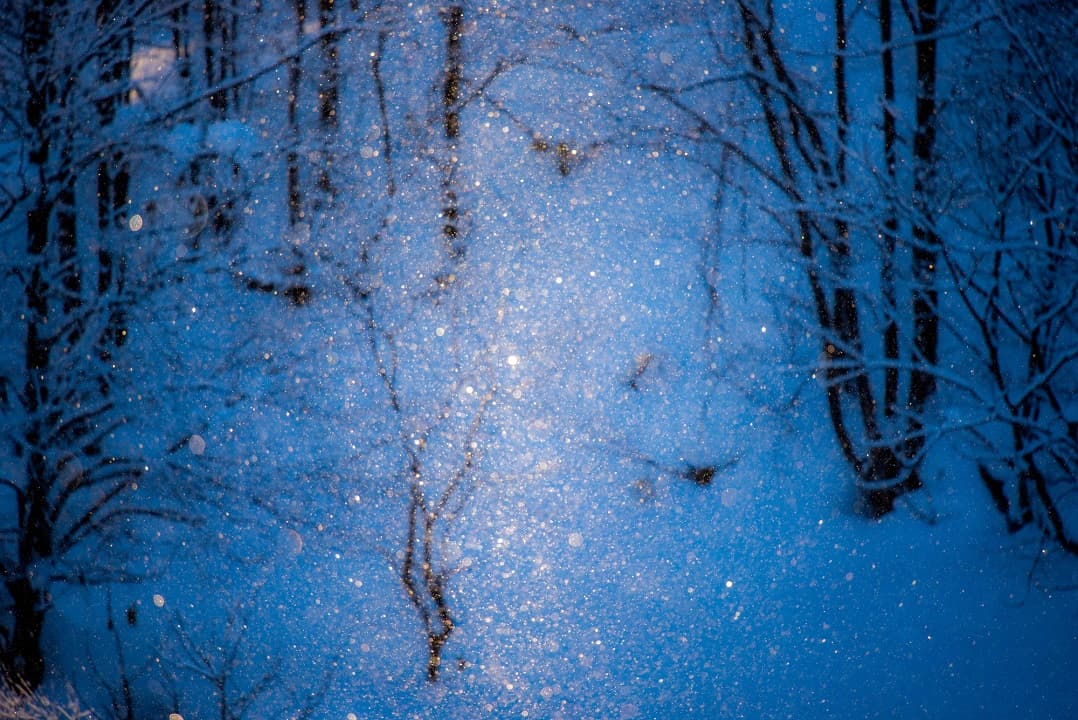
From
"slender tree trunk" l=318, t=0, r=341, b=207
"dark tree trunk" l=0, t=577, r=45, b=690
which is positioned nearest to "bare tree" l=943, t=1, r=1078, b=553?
"slender tree trunk" l=318, t=0, r=341, b=207

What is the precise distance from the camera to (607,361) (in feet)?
3.44

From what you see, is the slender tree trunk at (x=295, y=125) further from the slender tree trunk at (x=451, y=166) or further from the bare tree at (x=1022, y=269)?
the bare tree at (x=1022, y=269)

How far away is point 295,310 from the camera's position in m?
1.11

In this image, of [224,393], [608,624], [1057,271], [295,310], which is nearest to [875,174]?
[1057,271]

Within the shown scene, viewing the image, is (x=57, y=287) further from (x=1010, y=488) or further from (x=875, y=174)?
(x=1010, y=488)

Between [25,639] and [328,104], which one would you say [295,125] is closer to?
[328,104]

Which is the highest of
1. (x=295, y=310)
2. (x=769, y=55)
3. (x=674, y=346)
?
(x=769, y=55)

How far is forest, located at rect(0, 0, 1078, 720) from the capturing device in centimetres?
105

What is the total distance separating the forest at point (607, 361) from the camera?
105 centimetres

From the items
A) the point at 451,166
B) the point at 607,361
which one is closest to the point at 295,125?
the point at 451,166

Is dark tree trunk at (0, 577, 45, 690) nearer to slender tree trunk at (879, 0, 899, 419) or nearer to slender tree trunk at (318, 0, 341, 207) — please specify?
slender tree trunk at (318, 0, 341, 207)

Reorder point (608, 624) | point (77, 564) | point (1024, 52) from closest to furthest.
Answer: point (608, 624) → point (1024, 52) → point (77, 564)

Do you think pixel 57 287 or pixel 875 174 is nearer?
pixel 875 174

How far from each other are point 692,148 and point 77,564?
54.3 inches
